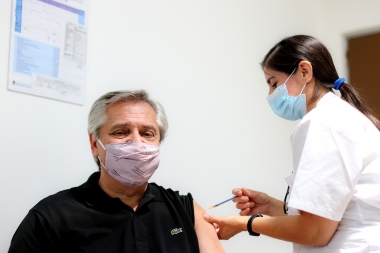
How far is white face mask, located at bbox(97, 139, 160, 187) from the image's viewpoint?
1.89 metres

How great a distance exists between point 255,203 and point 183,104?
748mm

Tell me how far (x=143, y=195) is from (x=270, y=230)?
0.60m

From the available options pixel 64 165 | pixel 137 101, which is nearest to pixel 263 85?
pixel 137 101

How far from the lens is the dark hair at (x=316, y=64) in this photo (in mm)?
1804

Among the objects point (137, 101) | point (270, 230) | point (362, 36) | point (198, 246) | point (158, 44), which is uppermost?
point (362, 36)

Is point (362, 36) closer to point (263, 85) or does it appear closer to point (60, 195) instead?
point (263, 85)

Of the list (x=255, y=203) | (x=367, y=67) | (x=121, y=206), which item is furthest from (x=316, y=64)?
(x=367, y=67)

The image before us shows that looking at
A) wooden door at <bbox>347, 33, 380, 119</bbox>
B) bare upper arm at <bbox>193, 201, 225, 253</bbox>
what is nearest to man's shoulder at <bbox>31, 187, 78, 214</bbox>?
bare upper arm at <bbox>193, 201, 225, 253</bbox>

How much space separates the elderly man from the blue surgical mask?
18.8 inches

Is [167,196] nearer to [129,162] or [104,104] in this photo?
[129,162]

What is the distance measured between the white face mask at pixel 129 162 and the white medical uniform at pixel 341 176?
1.95 feet

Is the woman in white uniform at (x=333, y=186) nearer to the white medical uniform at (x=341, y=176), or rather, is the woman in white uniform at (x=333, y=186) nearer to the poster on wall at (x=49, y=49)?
the white medical uniform at (x=341, y=176)

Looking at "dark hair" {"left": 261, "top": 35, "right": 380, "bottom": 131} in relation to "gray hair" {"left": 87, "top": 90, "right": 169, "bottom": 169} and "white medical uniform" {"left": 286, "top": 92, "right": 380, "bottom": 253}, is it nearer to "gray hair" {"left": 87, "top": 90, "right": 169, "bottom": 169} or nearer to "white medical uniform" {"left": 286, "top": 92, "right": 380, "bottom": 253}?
"white medical uniform" {"left": 286, "top": 92, "right": 380, "bottom": 253}

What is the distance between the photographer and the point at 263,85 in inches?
126
